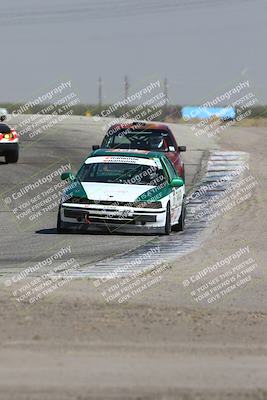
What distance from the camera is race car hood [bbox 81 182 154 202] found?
16672 mm

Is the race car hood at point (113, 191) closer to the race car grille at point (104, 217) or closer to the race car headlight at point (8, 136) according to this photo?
the race car grille at point (104, 217)

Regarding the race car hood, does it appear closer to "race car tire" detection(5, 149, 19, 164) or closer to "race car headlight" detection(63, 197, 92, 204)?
"race car headlight" detection(63, 197, 92, 204)

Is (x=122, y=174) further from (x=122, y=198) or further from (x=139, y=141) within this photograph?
(x=139, y=141)

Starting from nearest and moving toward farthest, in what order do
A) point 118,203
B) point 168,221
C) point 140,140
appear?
1. point 118,203
2. point 168,221
3. point 140,140

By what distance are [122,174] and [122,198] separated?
965mm

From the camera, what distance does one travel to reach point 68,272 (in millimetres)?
11906

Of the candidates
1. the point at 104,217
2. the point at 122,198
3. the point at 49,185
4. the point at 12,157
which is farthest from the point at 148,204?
the point at 12,157

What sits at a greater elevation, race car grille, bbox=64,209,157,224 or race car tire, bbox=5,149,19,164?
race car grille, bbox=64,209,157,224

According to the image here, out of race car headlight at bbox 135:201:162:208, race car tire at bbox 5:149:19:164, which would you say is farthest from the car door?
race car tire at bbox 5:149:19:164

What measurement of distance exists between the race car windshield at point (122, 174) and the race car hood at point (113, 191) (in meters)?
0.19

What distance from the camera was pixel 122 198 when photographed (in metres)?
16.7

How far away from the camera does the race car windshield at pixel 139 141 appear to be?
24031mm

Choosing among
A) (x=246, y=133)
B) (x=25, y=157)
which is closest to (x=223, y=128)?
(x=246, y=133)

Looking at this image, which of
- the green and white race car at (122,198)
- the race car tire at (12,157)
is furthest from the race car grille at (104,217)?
the race car tire at (12,157)
